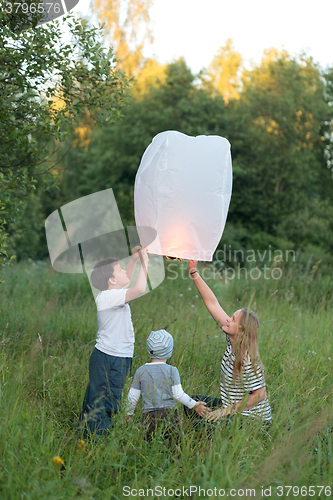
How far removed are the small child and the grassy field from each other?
111 mm

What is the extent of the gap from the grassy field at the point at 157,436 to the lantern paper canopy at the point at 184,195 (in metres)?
0.50

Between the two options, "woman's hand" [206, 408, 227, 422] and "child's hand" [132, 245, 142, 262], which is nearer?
"woman's hand" [206, 408, 227, 422]

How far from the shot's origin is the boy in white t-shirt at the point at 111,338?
117 inches

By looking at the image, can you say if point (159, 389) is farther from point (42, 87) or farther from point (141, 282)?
point (42, 87)

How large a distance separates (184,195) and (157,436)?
1370 millimetres

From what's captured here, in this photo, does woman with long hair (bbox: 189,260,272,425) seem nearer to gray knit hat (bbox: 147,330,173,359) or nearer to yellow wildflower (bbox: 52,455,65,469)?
gray knit hat (bbox: 147,330,173,359)

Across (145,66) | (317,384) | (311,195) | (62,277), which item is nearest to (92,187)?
(145,66)

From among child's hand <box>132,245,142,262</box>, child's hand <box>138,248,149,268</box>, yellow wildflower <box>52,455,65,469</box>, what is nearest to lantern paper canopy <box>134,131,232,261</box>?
child's hand <box>138,248,149,268</box>

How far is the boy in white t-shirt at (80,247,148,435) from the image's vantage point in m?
2.96

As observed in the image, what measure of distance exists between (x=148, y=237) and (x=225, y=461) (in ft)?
4.23

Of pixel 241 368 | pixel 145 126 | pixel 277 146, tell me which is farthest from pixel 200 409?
pixel 277 146

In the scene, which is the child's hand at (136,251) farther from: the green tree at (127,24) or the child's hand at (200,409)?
the green tree at (127,24)

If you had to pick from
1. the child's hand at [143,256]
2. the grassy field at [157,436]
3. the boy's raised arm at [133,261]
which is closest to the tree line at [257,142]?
the grassy field at [157,436]

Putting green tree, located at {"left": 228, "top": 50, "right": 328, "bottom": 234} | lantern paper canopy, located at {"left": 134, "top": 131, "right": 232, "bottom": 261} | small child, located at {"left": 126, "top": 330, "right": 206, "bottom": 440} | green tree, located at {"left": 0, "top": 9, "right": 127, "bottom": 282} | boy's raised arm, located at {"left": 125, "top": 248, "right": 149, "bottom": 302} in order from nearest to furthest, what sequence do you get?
lantern paper canopy, located at {"left": 134, "top": 131, "right": 232, "bottom": 261}, small child, located at {"left": 126, "top": 330, "right": 206, "bottom": 440}, boy's raised arm, located at {"left": 125, "top": 248, "right": 149, "bottom": 302}, green tree, located at {"left": 0, "top": 9, "right": 127, "bottom": 282}, green tree, located at {"left": 228, "top": 50, "right": 328, "bottom": 234}
